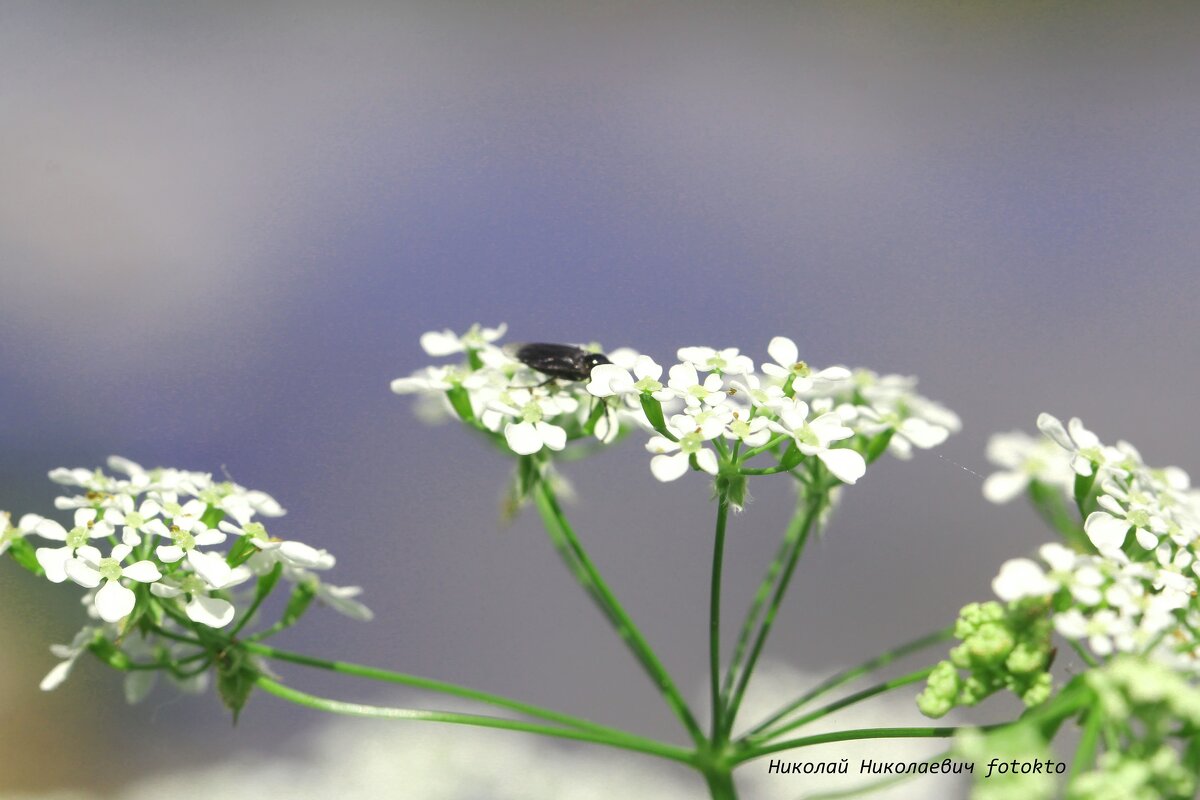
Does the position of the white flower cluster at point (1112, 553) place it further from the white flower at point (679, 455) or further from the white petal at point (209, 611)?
the white petal at point (209, 611)

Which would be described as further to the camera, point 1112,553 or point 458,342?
point 458,342

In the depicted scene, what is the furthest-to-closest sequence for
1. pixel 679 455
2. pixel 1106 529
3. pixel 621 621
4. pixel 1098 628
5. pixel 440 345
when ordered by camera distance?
pixel 440 345, pixel 621 621, pixel 679 455, pixel 1106 529, pixel 1098 628

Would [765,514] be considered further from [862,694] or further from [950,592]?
[862,694]

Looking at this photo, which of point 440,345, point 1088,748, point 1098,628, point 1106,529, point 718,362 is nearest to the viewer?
point 1088,748

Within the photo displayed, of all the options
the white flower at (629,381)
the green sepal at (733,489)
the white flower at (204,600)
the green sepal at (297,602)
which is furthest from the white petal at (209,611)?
the green sepal at (733,489)

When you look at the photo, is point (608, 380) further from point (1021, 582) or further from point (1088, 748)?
point (1088, 748)

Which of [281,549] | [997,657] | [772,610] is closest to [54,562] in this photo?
[281,549]
